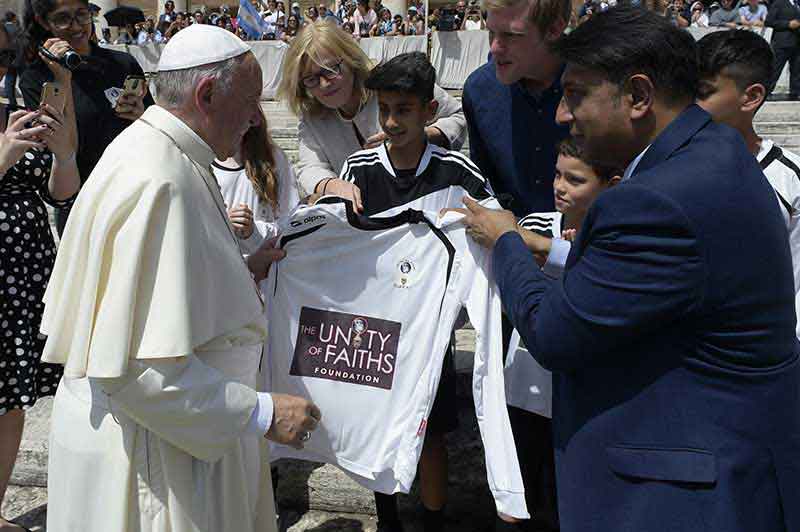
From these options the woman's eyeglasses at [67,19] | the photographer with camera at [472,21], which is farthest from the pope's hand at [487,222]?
the photographer with camera at [472,21]

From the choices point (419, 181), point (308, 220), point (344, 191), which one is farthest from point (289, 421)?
point (419, 181)

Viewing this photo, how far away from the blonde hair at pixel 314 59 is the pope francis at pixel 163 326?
1298 millimetres

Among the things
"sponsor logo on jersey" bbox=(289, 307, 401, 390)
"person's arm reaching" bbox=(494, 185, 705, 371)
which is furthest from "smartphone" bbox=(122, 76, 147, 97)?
"person's arm reaching" bbox=(494, 185, 705, 371)

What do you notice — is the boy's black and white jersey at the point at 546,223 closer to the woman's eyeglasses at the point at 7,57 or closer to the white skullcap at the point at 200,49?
the white skullcap at the point at 200,49

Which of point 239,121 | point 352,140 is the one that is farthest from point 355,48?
point 239,121

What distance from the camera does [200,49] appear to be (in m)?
1.82

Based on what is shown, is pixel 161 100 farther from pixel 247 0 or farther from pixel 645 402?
pixel 247 0

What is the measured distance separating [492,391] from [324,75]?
1.58m

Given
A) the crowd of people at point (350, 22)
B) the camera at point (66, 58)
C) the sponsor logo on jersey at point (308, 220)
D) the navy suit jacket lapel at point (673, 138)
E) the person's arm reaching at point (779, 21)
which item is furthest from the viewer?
the crowd of people at point (350, 22)

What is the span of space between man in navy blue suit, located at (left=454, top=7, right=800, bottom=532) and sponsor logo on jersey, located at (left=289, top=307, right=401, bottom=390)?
1202 millimetres

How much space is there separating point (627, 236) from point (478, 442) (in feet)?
8.20

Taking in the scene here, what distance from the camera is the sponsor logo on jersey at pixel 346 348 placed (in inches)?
110

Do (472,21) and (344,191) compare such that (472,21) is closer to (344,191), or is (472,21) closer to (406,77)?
(406,77)

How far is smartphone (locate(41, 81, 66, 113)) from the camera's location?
2.98m
